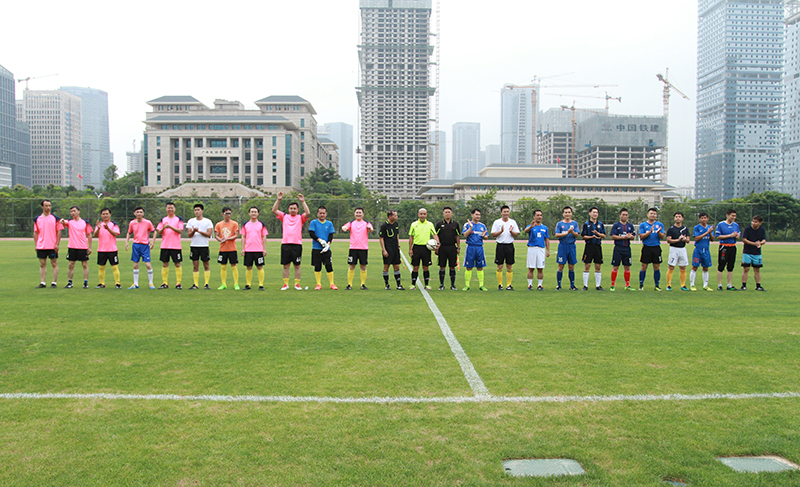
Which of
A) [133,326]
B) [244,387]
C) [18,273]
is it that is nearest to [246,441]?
[244,387]

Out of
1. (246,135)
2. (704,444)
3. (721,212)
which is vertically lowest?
(704,444)

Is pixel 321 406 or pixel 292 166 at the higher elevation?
pixel 292 166

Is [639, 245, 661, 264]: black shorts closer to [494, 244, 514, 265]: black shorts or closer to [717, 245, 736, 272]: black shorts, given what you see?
[717, 245, 736, 272]: black shorts

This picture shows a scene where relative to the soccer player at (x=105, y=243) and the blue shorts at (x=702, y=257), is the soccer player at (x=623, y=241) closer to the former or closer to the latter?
the blue shorts at (x=702, y=257)

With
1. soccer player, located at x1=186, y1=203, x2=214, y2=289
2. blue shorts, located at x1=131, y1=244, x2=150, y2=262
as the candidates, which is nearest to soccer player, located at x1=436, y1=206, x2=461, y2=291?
soccer player, located at x1=186, y1=203, x2=214, y2=289

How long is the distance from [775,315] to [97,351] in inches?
376

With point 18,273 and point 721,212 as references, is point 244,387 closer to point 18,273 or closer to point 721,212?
point 18,273

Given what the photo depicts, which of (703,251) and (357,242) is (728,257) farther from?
(357,242)

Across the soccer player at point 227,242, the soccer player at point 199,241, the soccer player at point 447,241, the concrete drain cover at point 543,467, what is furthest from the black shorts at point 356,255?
the concrete drain cover at point 543,467

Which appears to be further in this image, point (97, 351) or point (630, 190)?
point (630, 190)

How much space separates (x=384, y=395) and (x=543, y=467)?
1554mm

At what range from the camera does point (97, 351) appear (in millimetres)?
5664

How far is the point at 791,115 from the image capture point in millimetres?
170375

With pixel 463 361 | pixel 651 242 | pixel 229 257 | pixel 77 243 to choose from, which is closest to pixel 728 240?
pixel 651 242
